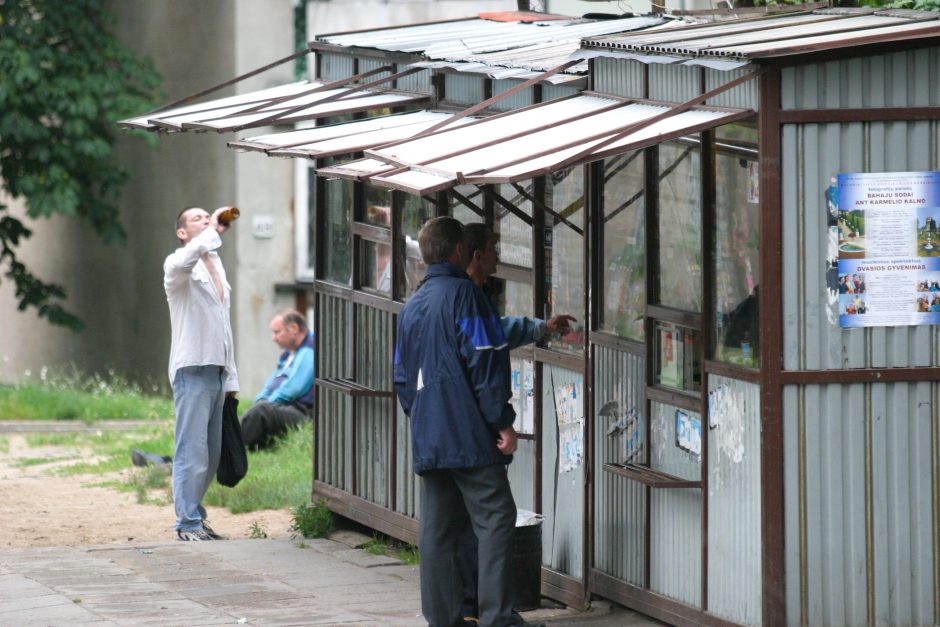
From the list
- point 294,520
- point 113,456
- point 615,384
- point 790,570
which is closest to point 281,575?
point 294,520

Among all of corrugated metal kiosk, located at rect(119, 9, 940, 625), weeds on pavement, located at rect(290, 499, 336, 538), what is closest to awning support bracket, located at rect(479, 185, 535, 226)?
corrugated metal kiosk, located at rect(119, 9, 940, 625)

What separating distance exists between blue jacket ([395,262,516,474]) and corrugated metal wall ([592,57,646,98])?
1.02 metres

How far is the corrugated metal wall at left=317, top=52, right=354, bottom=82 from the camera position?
30.8 feet

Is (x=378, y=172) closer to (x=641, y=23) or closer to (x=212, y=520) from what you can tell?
(x=641, y=23)

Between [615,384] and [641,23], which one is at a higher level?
[641,23]

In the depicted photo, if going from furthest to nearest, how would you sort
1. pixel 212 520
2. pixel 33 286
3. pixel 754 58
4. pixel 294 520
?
1. pixel 33 286
2. pixel 212 520
3. pixel 294 520
4. pixel 754 58

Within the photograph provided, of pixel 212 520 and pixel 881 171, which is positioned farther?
pixel 212 520

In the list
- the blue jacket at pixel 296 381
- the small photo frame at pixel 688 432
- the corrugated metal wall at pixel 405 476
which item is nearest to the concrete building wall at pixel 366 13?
the blue jacket at pixel 296 381

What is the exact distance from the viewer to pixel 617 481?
6.91 m

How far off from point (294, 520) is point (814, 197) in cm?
447

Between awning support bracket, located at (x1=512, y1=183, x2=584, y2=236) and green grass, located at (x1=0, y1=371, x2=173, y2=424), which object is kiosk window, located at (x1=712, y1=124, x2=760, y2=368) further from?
green grass, located at (x1=0, y1=371, x2=173, y2=424)

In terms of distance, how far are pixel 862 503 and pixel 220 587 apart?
3118 mm

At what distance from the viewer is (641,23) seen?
8.07 meters

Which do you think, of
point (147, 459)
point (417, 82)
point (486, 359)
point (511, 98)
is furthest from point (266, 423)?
point (486, 359)
